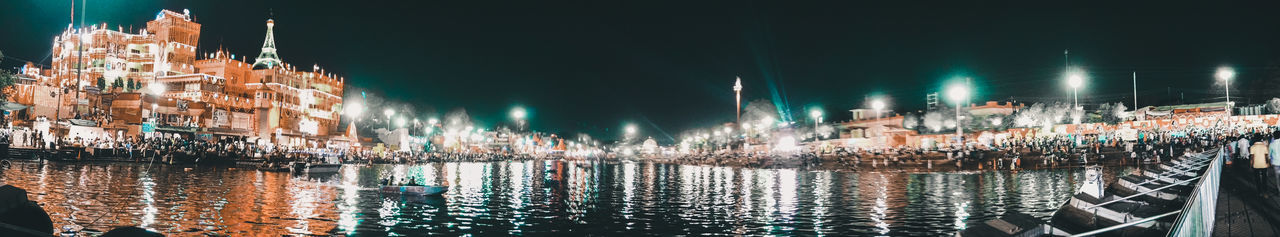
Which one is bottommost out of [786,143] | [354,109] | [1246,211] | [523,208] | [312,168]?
[523,208]

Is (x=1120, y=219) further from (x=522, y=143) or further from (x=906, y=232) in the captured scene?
(x=522, y=143)

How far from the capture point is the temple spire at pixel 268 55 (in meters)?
90.1

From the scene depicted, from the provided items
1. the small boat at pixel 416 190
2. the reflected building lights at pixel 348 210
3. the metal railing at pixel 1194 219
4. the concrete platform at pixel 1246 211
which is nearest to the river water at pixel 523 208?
the reflected building lights at pixel 348 210

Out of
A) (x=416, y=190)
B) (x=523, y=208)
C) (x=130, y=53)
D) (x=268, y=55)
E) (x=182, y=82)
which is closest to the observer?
(x=523, y=208)

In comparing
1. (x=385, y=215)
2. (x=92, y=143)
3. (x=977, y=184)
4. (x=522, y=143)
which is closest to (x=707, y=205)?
(x=385, y=215)

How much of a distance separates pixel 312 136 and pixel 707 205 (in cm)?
7290

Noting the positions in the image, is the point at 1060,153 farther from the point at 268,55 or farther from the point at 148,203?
the point at 268,55

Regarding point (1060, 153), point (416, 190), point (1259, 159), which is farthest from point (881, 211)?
point (1060, 153)

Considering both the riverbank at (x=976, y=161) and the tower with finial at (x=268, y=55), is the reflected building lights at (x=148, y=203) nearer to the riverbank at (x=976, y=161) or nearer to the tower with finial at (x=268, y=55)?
the riverbank at (x=976, y=161)

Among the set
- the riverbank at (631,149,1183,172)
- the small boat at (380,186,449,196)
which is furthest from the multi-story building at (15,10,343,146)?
the riverbank at (631,149,1183,172)

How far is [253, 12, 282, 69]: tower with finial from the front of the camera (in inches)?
3551

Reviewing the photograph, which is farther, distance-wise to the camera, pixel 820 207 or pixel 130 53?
pixel 130 53

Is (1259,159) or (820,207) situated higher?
(1259,159)

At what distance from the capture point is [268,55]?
3794 inches
